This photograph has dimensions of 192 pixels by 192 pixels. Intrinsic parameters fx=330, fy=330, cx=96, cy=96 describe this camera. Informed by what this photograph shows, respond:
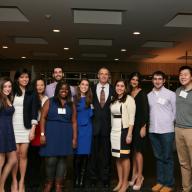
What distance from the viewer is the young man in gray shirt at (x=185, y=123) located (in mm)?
3898

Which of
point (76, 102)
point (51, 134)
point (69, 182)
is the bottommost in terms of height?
point (69, 182)

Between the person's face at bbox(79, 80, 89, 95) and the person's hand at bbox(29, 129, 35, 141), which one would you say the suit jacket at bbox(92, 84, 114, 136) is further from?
the person's hand at bbox(29, 129, 35, 141)

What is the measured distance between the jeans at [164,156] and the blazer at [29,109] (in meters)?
1.55

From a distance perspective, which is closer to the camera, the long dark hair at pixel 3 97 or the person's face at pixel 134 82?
the long dark hair at pixel 3 97

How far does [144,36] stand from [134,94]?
468cm

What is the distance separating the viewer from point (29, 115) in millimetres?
3891

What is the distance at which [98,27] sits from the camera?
305 inches

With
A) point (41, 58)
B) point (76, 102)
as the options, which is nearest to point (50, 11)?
point (76, 102)

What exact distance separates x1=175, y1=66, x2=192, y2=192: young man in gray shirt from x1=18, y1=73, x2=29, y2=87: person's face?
185 centimetres

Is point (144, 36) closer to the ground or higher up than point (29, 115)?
higher up

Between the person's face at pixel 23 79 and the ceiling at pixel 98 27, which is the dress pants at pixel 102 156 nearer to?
the person's face at pixel 23 79

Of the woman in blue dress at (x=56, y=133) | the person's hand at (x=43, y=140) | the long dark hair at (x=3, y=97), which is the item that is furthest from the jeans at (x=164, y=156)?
the long dark hair at (x=3, y=97)

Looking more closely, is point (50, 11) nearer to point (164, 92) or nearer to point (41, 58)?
point (164, 92)

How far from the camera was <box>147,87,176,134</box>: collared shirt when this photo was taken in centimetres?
417
